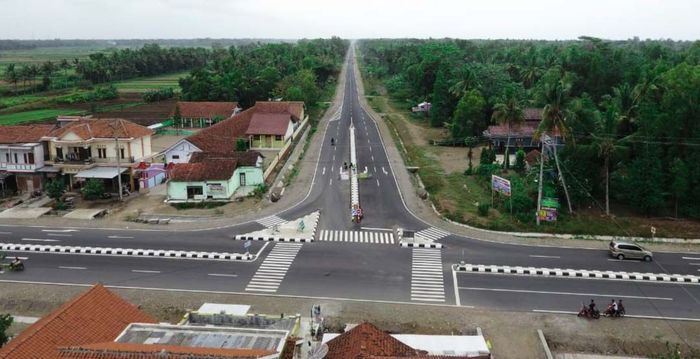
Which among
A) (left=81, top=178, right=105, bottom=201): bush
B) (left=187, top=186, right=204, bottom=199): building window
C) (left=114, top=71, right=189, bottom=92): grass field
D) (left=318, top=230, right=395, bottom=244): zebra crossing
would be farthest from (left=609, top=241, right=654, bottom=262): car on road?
(left=114, top=71, right=189, bottom=92): grass field

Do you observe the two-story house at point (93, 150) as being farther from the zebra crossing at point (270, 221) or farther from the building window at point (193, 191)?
the zebra crossing at point (270, 221)

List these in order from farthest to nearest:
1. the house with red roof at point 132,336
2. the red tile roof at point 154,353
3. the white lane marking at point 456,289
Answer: the white lane marking at point 456,289, the house with red roof at point 132,336, the red tile roof at point 154,353

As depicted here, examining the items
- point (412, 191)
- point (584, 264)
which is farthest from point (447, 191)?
point (584, 264)

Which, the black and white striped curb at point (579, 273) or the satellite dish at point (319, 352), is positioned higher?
the satellite dish at point (319, 352)

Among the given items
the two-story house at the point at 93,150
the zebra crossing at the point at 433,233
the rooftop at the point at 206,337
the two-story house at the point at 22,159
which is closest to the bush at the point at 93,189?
the two-story house at the point at 93,150

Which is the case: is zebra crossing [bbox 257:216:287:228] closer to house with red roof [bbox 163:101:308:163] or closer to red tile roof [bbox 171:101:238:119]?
house with red roof [bbox 163:101:308:163]

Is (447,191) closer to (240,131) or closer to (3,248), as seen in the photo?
(240,131)

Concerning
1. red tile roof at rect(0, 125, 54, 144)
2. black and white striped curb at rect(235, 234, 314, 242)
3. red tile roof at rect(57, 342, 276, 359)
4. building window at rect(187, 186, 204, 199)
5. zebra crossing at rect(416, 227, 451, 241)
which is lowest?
zebra crossing at rect(416, 227, 451, 241)
